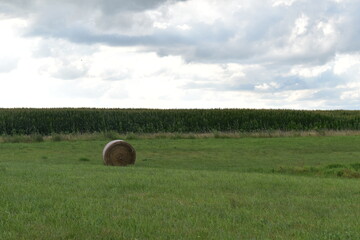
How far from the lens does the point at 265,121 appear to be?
2271 inches

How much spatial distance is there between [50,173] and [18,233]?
28.7 ft

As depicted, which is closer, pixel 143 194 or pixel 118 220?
pixel 118 220

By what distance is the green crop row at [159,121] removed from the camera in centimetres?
5322

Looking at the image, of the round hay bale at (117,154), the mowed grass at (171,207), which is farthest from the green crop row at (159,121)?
the mowed grass at (171,207)

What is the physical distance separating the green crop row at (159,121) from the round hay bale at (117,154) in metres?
26.8

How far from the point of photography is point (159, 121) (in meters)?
55.3

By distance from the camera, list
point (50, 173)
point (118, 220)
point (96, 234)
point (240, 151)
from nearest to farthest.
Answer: point (96, 234) < point (118, 220) < point (50, 173) < point (240, 151)

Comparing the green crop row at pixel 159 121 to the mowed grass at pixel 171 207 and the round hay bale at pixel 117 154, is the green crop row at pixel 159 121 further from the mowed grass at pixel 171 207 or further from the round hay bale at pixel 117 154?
the mowed grass at pixel 171 207

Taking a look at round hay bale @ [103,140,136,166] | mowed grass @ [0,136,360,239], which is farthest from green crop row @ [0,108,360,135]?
mowed grass @ [0,136,360,239]

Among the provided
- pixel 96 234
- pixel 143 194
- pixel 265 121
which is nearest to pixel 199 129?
pixel 265 121

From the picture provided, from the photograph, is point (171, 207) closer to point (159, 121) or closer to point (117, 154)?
point (117, 154)

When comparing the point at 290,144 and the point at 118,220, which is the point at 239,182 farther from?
the point at 290,144

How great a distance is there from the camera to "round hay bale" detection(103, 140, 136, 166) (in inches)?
965

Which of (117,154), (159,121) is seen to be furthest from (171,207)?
(159,121)
